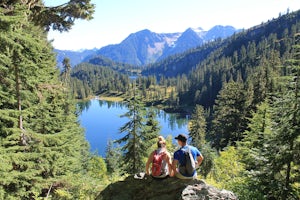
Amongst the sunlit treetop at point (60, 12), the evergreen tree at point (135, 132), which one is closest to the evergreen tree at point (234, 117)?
the evergreen tree at point (135, 132)

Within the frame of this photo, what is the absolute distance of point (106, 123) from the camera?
125625mm

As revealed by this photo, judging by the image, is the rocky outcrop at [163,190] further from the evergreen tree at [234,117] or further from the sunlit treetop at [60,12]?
the evergreen tree at [234,117]

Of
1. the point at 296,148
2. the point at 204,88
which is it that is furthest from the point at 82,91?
the point at 296,148

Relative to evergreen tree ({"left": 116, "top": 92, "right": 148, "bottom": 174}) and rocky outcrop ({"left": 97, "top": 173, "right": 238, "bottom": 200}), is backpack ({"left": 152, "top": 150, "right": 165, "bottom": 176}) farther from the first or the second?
evergreen tree ({"left": 116, "top": 92, "right": 148, "bottom": 174})

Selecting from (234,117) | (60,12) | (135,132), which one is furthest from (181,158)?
A: (234,117)

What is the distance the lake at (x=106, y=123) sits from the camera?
318ft

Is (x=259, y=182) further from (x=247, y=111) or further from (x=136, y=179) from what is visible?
(x=247, y=111)

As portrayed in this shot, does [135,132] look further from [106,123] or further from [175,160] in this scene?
[106,123]

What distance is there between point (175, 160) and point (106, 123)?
4724 inches

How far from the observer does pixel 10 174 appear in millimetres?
9609

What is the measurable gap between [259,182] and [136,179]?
6418mm

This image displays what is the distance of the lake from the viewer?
9681 centimetres

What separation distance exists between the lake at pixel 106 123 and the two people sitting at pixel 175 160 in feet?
232

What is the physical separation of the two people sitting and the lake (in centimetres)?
7085
